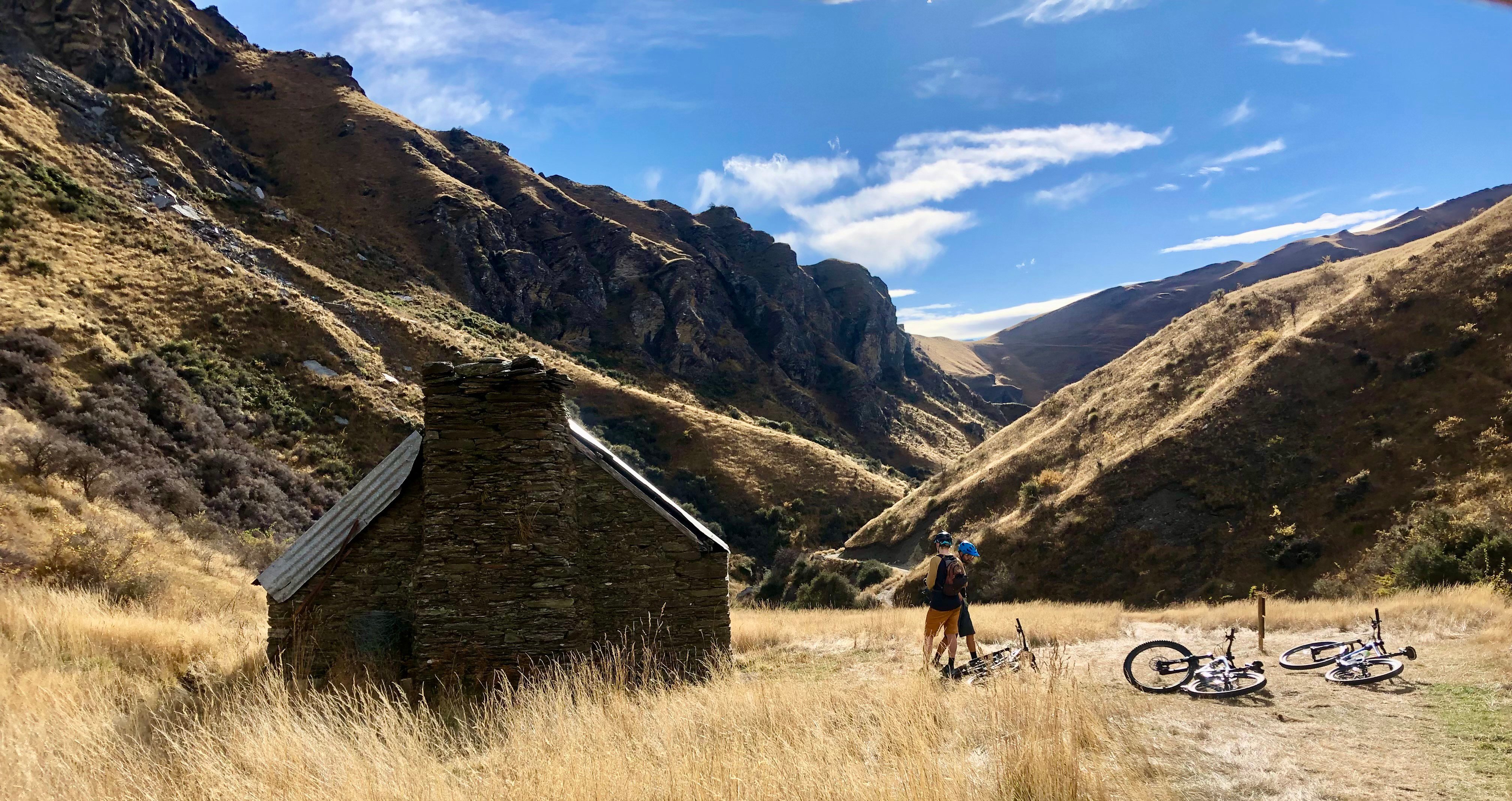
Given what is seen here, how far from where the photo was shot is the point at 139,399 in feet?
81.5

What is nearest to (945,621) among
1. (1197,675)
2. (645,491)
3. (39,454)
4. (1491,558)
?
(1197,675)

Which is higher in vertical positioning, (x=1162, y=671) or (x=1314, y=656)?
(x=1162, y=671)

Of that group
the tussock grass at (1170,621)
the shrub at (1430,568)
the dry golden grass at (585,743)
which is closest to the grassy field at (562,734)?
the dry golden grass at (585,743)

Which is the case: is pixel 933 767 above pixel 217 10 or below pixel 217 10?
below

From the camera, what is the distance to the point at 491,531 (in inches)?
315

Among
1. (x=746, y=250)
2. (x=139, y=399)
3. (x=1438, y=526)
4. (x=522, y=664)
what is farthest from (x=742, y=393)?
(x=522, y=664)

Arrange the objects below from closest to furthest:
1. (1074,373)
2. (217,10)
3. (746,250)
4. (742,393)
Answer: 1. (742,393)
2. (217,10)
3. (746,250)
4. (1074,373)

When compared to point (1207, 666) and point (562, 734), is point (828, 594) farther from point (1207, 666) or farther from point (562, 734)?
point (562, 734)

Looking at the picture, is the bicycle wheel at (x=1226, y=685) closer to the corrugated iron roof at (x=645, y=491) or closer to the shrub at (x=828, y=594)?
the corrugated iron roof at (x=645, y=491)

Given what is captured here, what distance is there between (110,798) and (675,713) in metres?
3.34

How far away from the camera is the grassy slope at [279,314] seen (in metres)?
29.8

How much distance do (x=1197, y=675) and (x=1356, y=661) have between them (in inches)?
84.4

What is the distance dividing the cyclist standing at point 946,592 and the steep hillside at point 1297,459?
1626 cm

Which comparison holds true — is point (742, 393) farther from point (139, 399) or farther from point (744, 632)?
point (744, 632)
